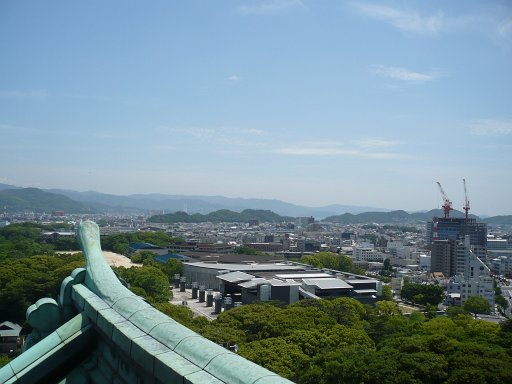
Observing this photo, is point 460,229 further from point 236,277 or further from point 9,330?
point 9,330

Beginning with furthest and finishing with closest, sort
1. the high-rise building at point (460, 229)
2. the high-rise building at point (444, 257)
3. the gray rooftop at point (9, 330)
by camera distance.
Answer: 1. the high-rise building at point (460, 229)
2. the high-rise building at point (444, 257)
3. the gray rooftop at point (9, 330)

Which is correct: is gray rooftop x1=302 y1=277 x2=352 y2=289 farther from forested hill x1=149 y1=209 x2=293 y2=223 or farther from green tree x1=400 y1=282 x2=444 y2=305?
forested hill x1=149 y1=209 x2=293 y2=223

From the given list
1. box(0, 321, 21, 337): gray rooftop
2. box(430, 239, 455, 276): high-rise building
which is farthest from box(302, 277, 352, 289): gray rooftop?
box(430, 239, 455, 276): high-rise building

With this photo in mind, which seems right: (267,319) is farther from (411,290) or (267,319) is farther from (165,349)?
(411,290)

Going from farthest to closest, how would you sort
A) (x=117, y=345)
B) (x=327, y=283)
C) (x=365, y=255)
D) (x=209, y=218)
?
1. (x=209, y=218)
2. (x=365, y=255)
3. (x=327, y=283)
4. (x=117, y=345)

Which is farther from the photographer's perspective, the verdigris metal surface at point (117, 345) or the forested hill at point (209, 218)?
the forested hill at point (209, 218)

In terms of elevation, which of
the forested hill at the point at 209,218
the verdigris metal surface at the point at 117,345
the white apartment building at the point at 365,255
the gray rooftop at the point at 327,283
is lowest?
the white apartment building at the point at 365,255

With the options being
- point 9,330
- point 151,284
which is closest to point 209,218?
point 151,284

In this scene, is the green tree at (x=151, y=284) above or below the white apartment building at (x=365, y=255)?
above

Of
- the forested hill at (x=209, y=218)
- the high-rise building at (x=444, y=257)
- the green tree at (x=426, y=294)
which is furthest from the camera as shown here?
the forested hill at (x=209, y=218)

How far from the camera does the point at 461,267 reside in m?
60.4

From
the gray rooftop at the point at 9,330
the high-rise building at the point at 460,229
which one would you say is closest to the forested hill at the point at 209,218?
the high-rise building at the point at 460,229

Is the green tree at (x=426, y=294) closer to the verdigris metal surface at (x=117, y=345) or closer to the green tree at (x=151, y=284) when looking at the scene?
the green tree at (x=151, y=284)

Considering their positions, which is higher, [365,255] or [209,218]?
[209,218]
